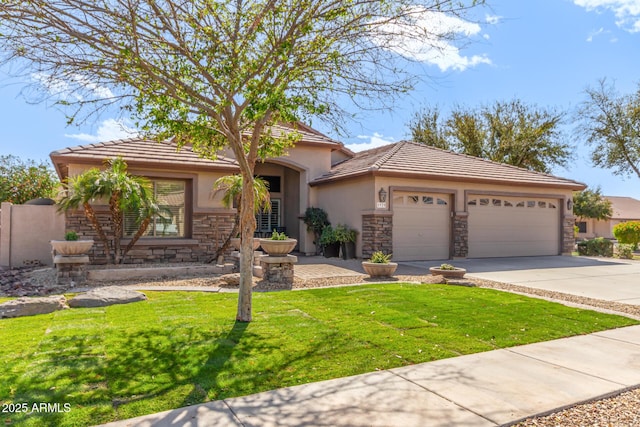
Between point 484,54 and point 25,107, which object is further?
point 484,54

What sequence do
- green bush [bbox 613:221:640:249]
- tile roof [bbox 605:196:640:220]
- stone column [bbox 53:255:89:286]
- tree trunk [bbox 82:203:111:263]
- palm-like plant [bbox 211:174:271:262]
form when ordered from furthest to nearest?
tile roof [bbox 605:196:640:220]
green bush [bbox 613:221:640:249]
palm-like plant [bbox 211:174:271:262]
tree trunk [bbox 82:203:111:263]
stone column [bbox 53:255:89:286]

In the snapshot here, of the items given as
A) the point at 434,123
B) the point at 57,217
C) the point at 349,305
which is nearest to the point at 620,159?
the point at 434,123

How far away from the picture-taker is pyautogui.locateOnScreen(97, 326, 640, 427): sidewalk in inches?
127

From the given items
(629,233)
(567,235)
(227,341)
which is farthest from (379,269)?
(629,233)

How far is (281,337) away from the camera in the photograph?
213 inches

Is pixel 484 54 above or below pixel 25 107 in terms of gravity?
above

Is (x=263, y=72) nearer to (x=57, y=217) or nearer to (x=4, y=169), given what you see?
(x=57, y=217)

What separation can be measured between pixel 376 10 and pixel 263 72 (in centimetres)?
196

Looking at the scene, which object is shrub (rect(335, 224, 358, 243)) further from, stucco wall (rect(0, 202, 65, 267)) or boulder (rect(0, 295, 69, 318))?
boulder (rect(0, 295, 69, 318))

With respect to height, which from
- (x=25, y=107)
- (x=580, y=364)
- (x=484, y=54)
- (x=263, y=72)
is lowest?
(x=580, y=364)

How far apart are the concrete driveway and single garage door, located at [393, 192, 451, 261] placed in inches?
26.7

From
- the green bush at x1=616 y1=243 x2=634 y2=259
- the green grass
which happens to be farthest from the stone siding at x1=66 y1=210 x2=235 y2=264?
the green bush at x1=616 y1=243 x2=634 y2=259

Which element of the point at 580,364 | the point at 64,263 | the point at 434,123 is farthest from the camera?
the point at 434,123

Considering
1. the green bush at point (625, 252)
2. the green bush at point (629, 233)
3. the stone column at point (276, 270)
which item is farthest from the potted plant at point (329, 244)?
the green bush at point (629, 233)
